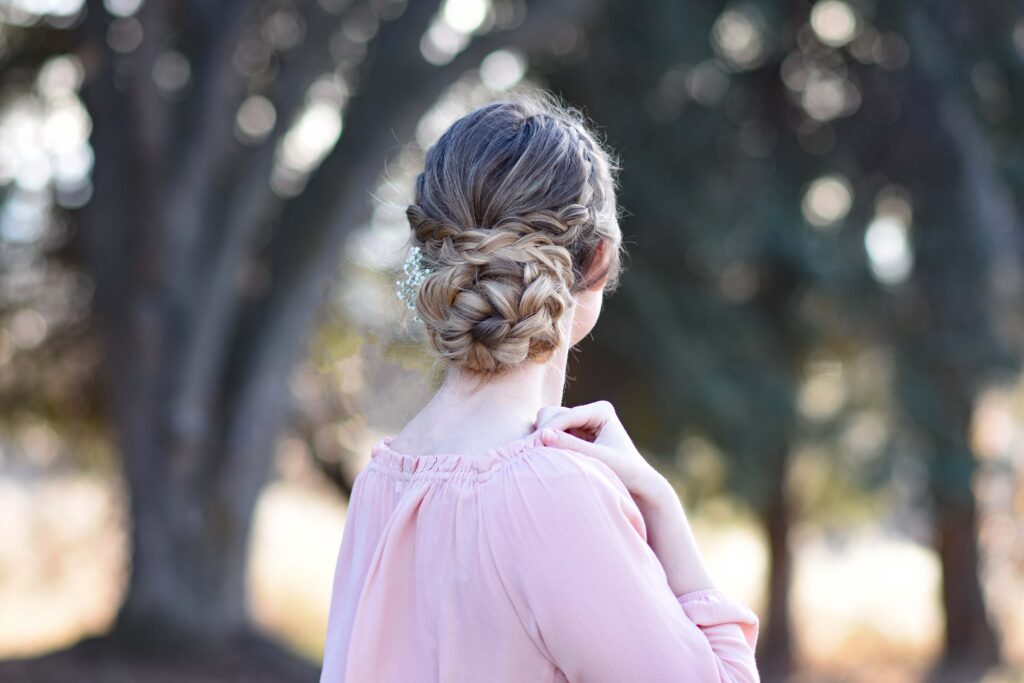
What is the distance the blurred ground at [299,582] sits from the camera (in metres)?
10.5

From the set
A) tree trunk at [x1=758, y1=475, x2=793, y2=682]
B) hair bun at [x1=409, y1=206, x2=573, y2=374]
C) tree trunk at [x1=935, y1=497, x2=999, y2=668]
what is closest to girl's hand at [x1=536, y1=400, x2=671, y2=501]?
hair bun at [x1=409, y1=206, x2=573, y2=374]

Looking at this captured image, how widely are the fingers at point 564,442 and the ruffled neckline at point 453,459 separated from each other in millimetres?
14

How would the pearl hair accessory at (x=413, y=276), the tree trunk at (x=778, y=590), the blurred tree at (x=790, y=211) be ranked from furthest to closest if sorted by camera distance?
the tree trunk at (x=778, y=590) → the blurred tree at (x=790, y=211) → the pearl hair accessory at (x=413, y=276)

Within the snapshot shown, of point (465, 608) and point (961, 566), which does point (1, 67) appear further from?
point (961, 566)

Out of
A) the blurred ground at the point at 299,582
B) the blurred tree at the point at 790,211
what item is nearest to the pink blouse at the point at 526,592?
the blurred ground at the point at 299,582

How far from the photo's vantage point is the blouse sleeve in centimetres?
138

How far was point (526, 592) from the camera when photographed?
1.41 m

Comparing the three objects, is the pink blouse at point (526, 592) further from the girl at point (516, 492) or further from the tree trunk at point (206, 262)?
the tree trunk at point (206, 262)

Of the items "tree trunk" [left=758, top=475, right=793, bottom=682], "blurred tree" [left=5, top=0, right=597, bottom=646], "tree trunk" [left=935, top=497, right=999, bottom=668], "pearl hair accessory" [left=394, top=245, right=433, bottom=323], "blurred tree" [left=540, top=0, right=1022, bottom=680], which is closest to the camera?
"pearl hair accessory" [left=394, top=245, right=433, bottom=323]

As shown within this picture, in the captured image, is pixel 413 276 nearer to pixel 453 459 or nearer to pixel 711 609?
pixel 453 459

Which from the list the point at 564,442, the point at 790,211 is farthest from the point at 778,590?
the point at 564,442

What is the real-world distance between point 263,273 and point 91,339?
7.56 ft

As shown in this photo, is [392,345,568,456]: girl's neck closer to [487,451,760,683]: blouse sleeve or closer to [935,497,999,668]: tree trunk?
[487,451,760,683]: blouse sleeve

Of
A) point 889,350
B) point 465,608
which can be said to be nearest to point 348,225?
point 465,608
